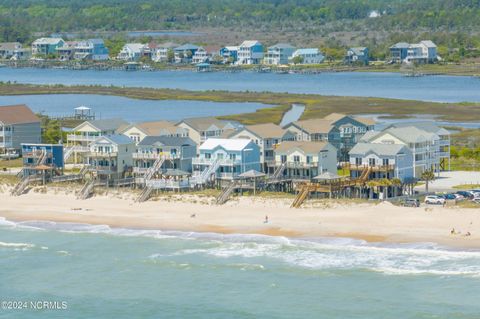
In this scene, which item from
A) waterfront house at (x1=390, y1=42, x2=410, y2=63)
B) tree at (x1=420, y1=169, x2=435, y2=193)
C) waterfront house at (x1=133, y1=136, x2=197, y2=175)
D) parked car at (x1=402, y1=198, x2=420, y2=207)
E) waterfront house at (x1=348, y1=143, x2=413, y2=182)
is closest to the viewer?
parked car at (x1=402, y1=198, x2=420, y2=207)

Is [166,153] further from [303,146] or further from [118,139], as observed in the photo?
[303,146]

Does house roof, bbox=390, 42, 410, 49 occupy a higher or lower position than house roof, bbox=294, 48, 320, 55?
higher

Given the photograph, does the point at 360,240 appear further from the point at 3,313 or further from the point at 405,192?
the point at 3,313

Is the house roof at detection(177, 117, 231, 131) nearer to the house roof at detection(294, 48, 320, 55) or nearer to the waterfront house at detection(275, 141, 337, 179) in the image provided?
the waterfront house at detection(275, 141, 337, 179)

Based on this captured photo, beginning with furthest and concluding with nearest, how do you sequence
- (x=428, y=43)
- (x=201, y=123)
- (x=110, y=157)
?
1. (x=428, y=43)
2. (x=201, y=123)
3. (x=110, y=157)

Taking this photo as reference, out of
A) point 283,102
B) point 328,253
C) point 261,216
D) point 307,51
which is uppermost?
point 307,51

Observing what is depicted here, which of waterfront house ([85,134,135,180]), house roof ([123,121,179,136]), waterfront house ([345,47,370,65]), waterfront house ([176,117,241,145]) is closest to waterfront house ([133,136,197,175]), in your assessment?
waterfront house ([85,134,135,180])

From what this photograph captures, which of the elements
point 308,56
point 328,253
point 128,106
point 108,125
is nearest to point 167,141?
point 108,125
